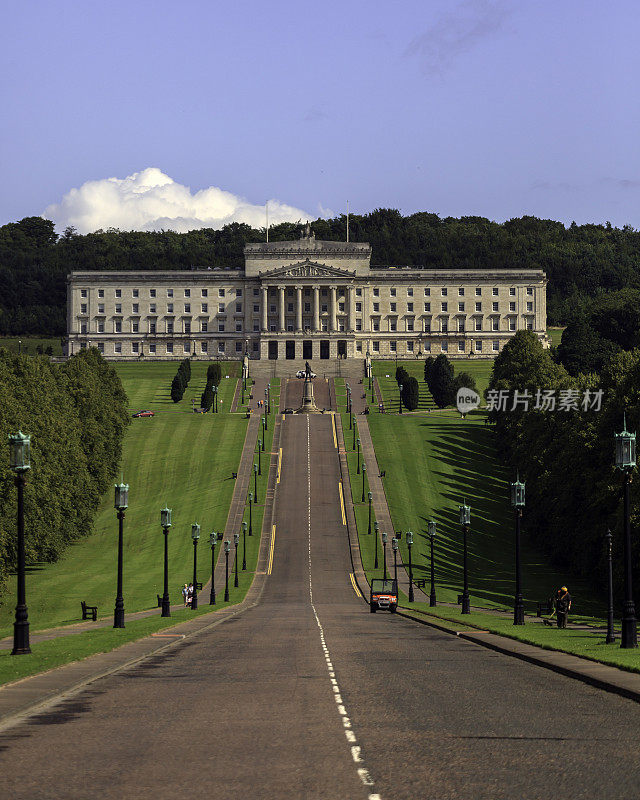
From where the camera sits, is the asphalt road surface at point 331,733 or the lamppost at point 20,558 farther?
the lamppost at point 20,558

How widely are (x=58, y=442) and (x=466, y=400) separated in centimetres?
8699

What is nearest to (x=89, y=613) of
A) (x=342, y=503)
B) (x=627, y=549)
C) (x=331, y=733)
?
(x=627, y=549)

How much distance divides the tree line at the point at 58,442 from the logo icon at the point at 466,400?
5189 centimetres

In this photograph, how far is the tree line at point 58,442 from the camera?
221ft

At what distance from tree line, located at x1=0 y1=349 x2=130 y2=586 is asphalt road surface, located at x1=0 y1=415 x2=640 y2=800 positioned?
2814 cm

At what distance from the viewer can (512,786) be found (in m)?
13.1

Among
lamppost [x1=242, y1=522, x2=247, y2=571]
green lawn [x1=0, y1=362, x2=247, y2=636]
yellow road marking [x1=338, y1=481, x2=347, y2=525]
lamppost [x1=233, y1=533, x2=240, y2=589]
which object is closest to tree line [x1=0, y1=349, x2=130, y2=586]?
green lawn [x1=0, y1=362, x2=247, y2=636]

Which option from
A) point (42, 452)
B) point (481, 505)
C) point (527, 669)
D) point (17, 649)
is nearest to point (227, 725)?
point (527, 669)

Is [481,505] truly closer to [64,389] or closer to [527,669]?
[64,389]

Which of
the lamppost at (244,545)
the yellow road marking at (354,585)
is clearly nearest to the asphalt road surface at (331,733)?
the yellow road marking at (354,585)

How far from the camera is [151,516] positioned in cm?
10344

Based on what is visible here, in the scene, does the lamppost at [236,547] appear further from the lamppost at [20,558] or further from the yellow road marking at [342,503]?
the lamppost at [20,558]

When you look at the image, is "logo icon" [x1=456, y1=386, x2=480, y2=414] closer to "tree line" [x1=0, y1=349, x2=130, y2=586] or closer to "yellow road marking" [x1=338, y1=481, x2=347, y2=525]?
"yellow road marking" [x1=338, y1=481, x2=347, y2=525]

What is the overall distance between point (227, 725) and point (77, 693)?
18.1 feet
